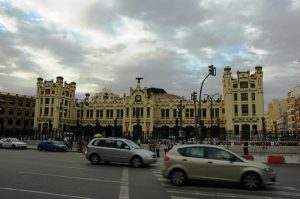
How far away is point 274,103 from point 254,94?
4527 inches

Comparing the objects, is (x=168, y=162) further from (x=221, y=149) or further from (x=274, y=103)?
(x=274, y=103)

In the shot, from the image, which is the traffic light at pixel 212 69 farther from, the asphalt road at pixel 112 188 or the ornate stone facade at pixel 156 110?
the ornate stone facade at pixel 156 110

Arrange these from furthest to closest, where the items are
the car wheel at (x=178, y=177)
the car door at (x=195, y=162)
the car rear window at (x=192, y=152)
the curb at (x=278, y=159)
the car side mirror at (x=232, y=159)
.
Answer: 1. the curb at (x=278, y=159)
2. the car rear window at (x=192, y=152)
3. the car wheel at (x=178, y=177)
4. the car door at (x=195, y=162)
5. the car side mirror at (x=232, y=159)

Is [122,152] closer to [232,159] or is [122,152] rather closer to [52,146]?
[232,159]

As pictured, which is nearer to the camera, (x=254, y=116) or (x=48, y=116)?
(x=254, y=116)

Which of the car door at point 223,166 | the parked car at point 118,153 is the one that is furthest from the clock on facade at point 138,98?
the car door at point 223,166

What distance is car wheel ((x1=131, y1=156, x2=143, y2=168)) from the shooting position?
18.2 meters

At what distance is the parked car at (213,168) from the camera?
36.3 feet

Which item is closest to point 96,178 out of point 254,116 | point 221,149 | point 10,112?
point 221,149

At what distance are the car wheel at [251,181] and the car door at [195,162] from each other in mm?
1358

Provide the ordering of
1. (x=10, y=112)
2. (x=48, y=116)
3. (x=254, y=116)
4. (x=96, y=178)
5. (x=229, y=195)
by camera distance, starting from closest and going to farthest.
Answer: (x=229, y=195), (x=96, y=178), (x=254, y=116), (x=48, y=116), (x=10, y=112)

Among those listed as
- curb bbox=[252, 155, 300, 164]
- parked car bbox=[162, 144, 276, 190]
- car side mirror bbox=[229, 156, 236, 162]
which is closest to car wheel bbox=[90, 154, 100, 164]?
parked car bbox=[162, 144, 276, 190]

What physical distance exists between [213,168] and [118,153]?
27.3 ft

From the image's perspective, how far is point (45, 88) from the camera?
93.1m
